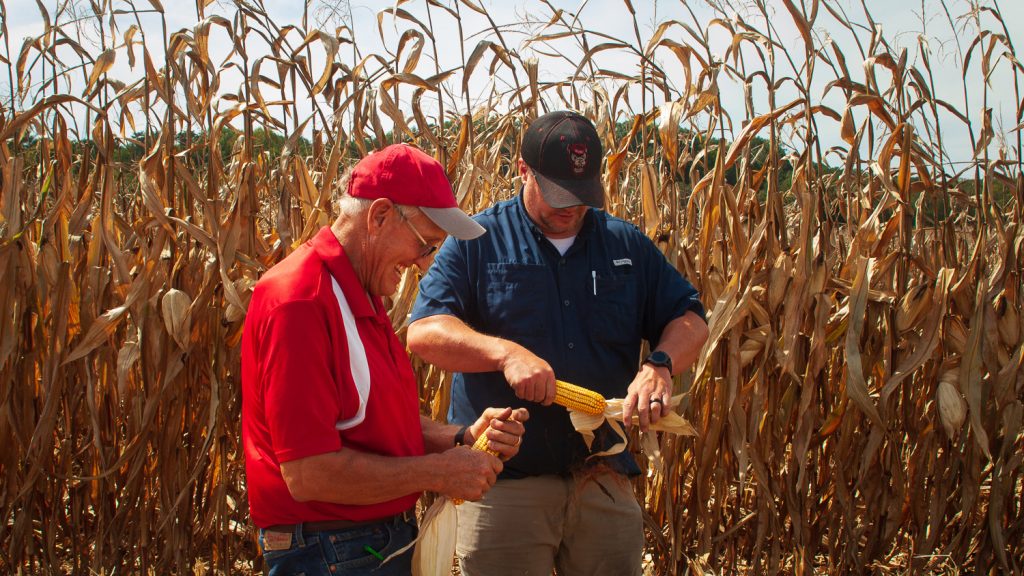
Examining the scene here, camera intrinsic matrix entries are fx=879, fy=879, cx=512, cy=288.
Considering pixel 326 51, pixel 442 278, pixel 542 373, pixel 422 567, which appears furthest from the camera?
pixel 326 51

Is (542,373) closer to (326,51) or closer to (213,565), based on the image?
(326,51)

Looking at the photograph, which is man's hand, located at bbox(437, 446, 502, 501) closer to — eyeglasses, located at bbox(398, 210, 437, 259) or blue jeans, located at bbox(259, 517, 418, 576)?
blue jeans, located at bbox(259, 517, 418, 576)

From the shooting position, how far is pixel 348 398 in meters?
1.74

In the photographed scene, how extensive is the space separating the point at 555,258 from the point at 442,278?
0.34 meters

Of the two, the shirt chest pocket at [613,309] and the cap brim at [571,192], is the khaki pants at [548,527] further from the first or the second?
the cap brim at [571,192]

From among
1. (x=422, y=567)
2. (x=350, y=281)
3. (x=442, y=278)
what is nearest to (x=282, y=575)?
(x=422, y=567)

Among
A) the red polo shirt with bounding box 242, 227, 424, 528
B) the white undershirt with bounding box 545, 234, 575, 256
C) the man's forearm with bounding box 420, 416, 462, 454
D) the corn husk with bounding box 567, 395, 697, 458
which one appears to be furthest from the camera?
the white undershirt with bounding box 545, 234, 575, 256

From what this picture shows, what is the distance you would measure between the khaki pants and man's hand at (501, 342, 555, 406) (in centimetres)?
46

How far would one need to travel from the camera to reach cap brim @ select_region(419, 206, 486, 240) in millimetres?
1853

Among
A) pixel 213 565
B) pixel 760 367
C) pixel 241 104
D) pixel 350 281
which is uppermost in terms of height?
pixel 241 104

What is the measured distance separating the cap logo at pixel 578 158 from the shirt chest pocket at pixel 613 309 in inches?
12.4

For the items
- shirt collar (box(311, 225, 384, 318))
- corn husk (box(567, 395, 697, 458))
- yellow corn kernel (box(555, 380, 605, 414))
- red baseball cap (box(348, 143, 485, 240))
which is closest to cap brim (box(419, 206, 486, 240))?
red baseball cap (box(348, 143, 485, 240))

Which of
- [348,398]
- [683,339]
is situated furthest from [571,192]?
[348,398]

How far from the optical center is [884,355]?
3.09 m
